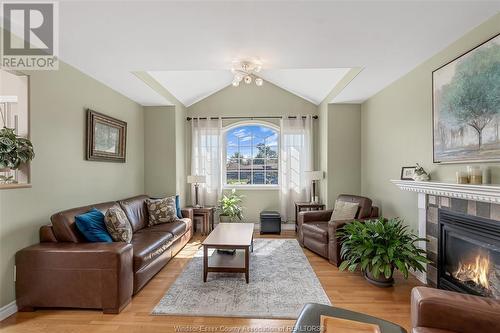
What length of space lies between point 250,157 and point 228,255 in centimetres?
283

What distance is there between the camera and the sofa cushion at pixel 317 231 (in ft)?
11.9

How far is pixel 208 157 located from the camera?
5.52m

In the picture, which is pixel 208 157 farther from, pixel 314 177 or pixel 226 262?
pixel 226 262

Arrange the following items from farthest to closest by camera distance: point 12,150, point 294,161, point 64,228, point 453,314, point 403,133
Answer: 1. point 294,161
2. point 403,133
3. point 64,228
4. point 12,150
5. point 453,314

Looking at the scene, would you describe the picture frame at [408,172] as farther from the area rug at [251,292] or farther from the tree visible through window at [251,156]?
the tree visible through window at [251,156]

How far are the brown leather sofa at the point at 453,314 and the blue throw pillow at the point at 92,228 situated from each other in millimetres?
2695

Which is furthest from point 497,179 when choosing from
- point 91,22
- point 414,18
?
point 91,22

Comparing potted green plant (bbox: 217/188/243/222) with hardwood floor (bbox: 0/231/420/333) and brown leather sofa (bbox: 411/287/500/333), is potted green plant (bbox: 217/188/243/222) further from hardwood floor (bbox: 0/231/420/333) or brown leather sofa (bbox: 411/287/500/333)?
brown leather sofa (bbox: 411/287/500/333)

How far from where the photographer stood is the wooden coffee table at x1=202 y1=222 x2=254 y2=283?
2.88 meters

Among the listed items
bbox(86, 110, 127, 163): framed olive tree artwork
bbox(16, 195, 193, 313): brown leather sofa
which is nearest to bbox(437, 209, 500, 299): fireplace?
bbox(16, 195, 193, 313): brown leather sofa

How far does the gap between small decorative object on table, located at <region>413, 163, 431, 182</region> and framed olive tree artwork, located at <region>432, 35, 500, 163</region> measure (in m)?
0.19

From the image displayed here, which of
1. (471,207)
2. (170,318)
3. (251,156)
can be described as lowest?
(170,318)

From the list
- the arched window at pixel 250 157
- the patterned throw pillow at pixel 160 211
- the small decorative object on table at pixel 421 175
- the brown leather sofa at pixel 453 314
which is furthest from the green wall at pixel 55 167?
the small decorative object on table at pixel 421 175

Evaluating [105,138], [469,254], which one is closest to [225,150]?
[105,138]
